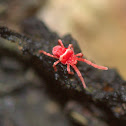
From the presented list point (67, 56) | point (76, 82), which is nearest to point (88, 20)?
point (67, 56)

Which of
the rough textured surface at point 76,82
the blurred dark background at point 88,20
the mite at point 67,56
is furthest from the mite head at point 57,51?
the blurred dark background at point 88,20

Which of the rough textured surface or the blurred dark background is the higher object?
the blurred dark background

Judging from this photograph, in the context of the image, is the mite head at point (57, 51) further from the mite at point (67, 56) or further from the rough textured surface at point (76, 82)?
the rough textured surface at point (76, 82)

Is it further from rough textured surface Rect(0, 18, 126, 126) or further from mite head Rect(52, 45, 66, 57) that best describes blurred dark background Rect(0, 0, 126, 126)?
mite head Rect(52, 45, 66, 57)

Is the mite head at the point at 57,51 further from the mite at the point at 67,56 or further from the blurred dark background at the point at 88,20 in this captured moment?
the blurred dark background at the point at 88,20

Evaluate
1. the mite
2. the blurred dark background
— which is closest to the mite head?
the mite

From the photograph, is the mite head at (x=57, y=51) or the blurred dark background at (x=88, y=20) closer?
the mite head at (x=57, y=51)

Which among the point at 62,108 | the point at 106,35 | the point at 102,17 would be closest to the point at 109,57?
the point at 106,35

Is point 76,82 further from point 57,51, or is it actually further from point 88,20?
point 88,20

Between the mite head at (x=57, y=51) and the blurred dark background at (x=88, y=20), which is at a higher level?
the blurred dark background at (x=88, y=20)
